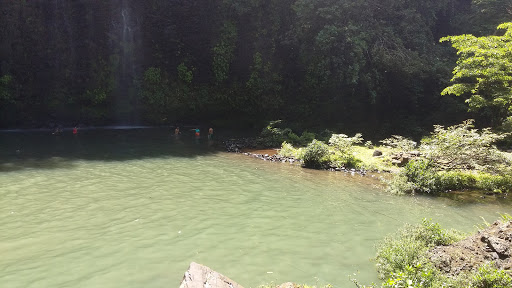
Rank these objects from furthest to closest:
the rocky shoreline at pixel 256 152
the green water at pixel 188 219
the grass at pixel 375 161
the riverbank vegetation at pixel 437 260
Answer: the rocky shoreline at pixel 256 152 → the grass at pixel 375 161 → the green water at pixel 188 219 → the riverbank vegetation at pixel 437 260

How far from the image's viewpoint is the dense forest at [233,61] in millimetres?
24562

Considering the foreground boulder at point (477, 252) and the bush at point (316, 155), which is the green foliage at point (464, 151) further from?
the foreground boulder at point (477, 252)

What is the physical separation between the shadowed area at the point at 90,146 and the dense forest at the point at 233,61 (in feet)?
9.47

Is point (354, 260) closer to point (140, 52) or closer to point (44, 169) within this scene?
point (44, 169)

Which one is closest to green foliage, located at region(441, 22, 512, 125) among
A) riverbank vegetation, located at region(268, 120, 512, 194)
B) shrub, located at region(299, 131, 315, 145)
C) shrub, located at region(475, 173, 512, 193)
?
riverbank vegetation, located at region(268, 120, 512, 194)

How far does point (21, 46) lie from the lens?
82.4 feet

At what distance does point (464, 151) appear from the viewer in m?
13.2

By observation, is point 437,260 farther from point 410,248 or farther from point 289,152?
point 289,152

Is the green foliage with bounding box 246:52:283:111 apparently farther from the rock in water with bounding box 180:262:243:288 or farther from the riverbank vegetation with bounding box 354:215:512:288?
the rock in water with bounding box 180:262:243:288

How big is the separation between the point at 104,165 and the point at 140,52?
15.3 m

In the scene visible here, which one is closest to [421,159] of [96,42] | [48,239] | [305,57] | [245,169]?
[245,169]

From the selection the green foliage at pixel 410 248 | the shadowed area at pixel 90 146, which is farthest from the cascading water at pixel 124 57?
the green foliage at pixel 410 248

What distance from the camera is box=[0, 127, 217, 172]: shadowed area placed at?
635 inches

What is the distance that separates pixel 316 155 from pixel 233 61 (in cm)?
1491
